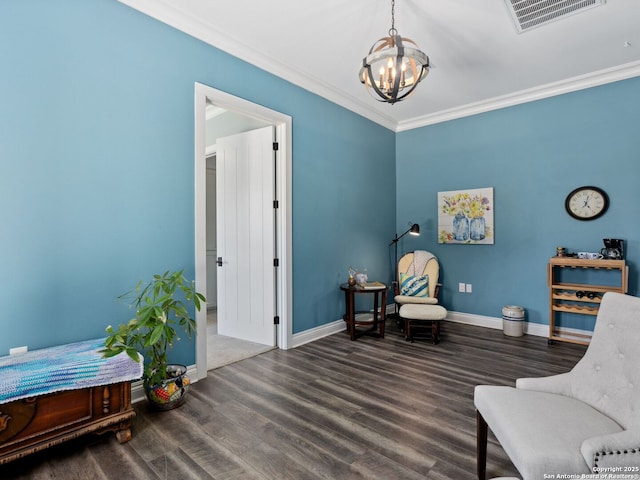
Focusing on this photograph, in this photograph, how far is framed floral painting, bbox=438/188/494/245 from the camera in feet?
15.0

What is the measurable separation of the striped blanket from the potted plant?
0.09 meters

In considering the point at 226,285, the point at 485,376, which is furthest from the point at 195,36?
the point at 485,376

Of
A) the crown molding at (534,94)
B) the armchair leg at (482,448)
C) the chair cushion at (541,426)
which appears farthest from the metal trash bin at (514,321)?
the armchair leg at (482,448)

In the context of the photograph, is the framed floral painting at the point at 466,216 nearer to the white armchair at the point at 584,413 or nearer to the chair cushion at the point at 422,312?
the chair cushion at the point at 422,312

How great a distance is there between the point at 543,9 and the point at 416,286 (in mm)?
3057

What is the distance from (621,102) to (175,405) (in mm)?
5237

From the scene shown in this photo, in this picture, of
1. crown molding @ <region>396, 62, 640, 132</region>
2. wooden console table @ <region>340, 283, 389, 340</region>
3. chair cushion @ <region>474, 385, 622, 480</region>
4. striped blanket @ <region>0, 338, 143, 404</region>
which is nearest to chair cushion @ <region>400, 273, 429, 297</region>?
wooden console table @ <region>340, 283, 389, 340</region>

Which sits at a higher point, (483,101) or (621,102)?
(483,101)

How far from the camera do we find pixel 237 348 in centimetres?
365

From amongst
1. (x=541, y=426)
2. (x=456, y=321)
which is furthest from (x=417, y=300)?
(x=541, y=426)

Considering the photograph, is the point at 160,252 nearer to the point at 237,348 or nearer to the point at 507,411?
the point at 237,348

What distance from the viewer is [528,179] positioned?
4.27m

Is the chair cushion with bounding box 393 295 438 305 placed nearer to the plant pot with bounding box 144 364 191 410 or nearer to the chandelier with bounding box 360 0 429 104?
→ the chandelier with bounding box 360 0 429 104

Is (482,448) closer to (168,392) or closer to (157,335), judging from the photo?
(157,335)
